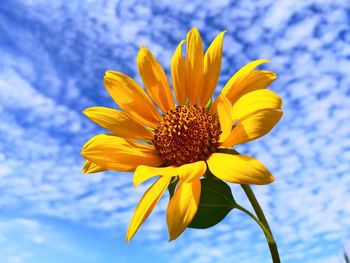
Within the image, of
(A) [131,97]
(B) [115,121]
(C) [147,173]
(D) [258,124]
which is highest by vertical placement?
(A) [131,97]

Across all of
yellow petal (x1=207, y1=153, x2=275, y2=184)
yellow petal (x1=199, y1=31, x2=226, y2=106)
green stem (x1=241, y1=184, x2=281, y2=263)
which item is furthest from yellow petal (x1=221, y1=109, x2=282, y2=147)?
yellow petal (x1=199, y1=31, x2=226, y2=106)

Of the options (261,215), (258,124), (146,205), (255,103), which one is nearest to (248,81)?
(255,103)

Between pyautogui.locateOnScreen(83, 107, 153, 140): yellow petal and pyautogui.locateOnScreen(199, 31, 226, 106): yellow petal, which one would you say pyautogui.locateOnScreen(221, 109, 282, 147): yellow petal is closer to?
pyautogui.locateOnScreen(199, 31, 226, 106): yellow petal

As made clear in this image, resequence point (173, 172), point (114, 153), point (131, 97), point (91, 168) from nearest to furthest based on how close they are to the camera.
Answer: point (173, 172) < point (114, 153) < point (91, 168) < point (131, 97)

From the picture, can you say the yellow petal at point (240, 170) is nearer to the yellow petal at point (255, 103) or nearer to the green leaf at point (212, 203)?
the green leaf at point (212, 203)

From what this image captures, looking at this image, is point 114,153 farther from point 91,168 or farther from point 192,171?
point 192,171

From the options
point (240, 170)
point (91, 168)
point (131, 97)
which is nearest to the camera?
point (240, 170)
